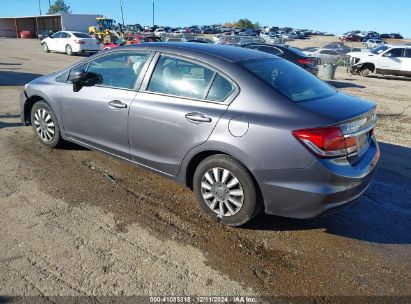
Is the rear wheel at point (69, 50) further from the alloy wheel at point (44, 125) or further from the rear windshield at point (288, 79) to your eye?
the rear windshield at point (288, 79)

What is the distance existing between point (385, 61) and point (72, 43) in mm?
19073

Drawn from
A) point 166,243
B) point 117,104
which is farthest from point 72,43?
point 166,243

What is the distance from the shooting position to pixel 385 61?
59.7 ft

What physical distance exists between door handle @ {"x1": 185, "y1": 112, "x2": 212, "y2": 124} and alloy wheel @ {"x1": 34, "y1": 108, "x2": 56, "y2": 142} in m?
2.53

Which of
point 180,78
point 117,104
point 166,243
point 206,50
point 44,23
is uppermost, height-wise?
point 44,23

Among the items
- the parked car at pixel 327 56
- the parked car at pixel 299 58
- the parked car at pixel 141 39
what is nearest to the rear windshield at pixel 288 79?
the parked car at pixel 299 58

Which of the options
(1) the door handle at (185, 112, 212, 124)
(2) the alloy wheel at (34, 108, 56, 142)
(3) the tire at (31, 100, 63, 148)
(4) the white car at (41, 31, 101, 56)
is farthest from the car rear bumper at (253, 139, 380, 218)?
(4) the white car at (41, 31, 101, 56)

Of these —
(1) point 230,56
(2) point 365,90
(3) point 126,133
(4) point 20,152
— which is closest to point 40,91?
(4) point 20,152

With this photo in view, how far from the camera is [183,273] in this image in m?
2.89

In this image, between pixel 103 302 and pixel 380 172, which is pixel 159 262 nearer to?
pixel 103 302

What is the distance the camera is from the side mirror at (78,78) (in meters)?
4.45

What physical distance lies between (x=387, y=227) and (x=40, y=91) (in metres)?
4.64

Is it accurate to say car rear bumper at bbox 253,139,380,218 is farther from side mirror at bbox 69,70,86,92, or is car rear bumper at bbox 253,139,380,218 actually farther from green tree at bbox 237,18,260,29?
green tree at bbox 237,18,260,29

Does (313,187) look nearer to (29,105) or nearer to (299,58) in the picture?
(29,105)
